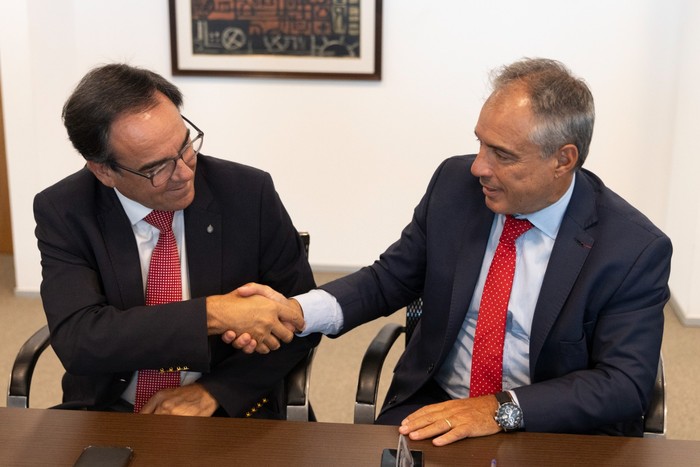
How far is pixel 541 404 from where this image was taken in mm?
2219

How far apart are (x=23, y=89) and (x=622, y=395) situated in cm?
392

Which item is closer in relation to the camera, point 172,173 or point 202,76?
point 172,173

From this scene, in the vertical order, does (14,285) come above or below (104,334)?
below

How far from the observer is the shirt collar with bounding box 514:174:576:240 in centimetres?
246

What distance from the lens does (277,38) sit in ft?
17.5

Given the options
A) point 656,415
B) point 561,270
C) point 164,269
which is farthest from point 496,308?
point 164,269

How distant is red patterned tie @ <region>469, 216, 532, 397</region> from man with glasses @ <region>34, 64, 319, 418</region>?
500 millimetres

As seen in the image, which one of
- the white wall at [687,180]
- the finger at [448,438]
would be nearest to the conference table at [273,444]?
the finger at [448,438]

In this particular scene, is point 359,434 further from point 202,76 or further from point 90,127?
point 202,76

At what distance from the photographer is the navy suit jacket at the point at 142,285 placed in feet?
7.75

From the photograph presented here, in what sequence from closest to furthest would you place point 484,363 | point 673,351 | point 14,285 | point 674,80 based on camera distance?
point 484,363
point 673,351
point 674,80
point 14,285

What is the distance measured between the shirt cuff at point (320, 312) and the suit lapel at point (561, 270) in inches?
23.0

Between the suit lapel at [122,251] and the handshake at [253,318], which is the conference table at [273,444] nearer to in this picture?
the handshake at [253,318]

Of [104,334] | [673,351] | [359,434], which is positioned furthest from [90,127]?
[673,351]
